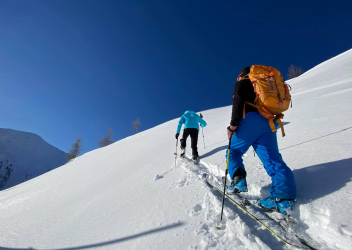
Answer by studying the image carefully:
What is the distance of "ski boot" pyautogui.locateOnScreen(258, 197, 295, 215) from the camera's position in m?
1.47

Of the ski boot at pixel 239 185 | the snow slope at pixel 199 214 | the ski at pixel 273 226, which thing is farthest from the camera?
the ski boot at pixel 239 185

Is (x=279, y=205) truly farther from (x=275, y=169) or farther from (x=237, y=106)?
(x=237, y=106)

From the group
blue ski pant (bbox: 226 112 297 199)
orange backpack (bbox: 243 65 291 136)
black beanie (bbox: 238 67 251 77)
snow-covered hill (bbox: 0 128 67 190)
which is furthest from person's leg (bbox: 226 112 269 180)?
snow-covered hill (bbox: 0 128 67 190)

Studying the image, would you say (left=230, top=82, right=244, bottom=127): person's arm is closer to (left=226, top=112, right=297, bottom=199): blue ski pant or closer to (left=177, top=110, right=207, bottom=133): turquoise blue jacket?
(left=226, top=112, right=297, bottom=199): blue ski pant

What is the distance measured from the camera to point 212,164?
10.8 feet

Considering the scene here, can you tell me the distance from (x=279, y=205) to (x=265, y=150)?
1.87 feet

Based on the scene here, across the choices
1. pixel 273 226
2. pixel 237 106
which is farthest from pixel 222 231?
pixel 237 106

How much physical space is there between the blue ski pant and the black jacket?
0.08 m

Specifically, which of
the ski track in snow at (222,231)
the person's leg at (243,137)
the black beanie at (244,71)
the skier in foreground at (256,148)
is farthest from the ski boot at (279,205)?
the black beanie at (244,71)

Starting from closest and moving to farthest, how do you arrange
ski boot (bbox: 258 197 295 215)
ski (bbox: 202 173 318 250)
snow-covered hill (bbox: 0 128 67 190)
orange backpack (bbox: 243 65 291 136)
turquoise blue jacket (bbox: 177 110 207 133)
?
ski (bbox: 202 173 318 250) < ski boot (bbox: 258 197 295 215) < orange backpack (bbox: 243 65 291 136) < turquoise blue jacket (bbox: 177 110 207 133) < snow-covered hill (bbox: 0 128 67 190)

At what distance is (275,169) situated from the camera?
64.5 inches

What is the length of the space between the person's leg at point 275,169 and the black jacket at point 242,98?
37cm

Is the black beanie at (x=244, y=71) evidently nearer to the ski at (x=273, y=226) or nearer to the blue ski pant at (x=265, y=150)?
the blue ski pant at (x=265, y=150)

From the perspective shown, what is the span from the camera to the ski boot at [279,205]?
1.47m
